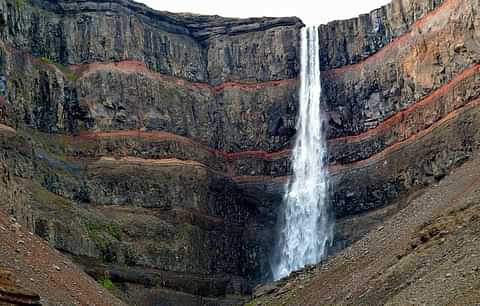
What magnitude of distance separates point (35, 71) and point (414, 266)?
3279 cm

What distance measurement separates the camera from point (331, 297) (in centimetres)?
2992

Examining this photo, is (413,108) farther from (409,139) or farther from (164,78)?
(164,78)

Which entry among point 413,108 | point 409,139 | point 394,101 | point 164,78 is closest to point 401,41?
point 394,101

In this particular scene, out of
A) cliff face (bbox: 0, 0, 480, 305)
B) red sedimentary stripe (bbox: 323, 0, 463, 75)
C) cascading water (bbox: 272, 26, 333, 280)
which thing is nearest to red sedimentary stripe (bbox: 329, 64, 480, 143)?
cliff face (bbox: 0, 0, 480, 305)

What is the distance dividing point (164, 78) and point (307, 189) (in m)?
13.5

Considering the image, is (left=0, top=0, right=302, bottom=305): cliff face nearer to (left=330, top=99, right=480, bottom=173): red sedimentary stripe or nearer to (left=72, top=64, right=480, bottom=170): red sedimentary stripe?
(left=72, top=64, right=480, bottom=170): red sedimentary stripe

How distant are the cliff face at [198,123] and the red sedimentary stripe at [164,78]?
0.35 feet

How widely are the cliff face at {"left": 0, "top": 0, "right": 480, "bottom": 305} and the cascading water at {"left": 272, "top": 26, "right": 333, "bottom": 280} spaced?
31.2 inches

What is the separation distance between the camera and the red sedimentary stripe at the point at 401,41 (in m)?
49.5

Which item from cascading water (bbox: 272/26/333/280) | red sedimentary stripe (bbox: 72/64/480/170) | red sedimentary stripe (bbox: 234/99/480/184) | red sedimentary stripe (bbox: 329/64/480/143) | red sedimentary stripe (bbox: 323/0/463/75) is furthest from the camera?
cascading water (bbox: 272/26/333/280)

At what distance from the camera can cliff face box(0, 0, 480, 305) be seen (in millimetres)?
46188

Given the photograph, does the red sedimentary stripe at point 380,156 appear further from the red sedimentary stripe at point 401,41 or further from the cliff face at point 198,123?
the red sedimentary stripe at point 401,41

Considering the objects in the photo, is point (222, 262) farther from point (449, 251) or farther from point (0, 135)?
point (449, 251)

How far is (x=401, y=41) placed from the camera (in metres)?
53.8
